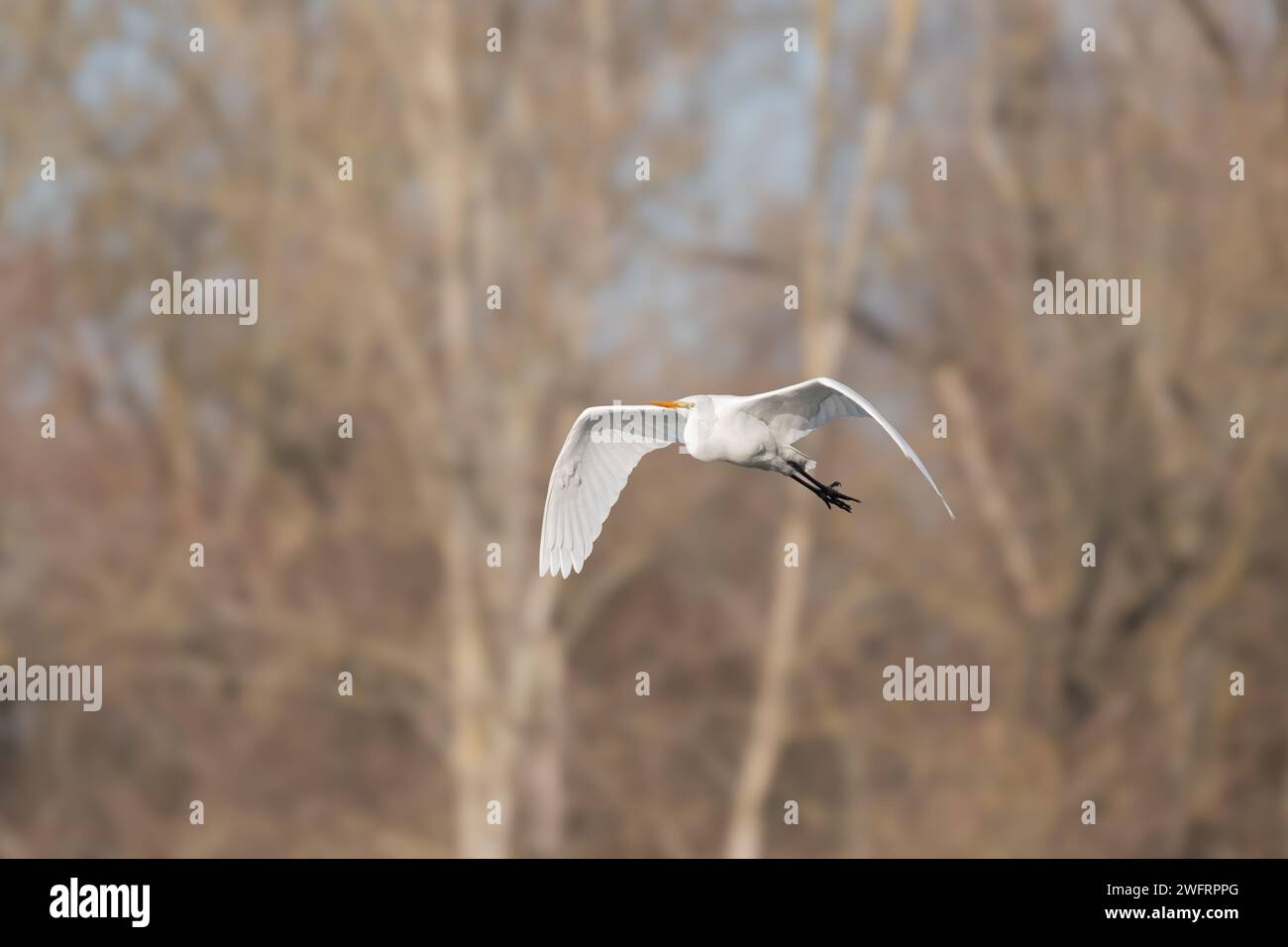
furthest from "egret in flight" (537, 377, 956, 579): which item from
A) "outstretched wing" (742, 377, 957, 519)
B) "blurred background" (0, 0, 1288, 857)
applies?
"blurred background" (0, 0, 1288, 857)

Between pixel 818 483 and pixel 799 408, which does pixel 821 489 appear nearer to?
pixel 818 483

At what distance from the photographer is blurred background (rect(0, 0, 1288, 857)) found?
60.4 ft

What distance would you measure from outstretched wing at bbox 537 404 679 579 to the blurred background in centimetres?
904

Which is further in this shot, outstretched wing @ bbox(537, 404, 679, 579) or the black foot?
outstretched wing @ bbox(537, 404, 679, 579)

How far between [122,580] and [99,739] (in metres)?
2.34

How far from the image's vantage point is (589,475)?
29.3 ft

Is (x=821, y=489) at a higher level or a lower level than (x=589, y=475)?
lower

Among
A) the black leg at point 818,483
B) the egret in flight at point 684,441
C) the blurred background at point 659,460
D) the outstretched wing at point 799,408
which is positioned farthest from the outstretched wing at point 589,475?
the blurred background at point 659,460

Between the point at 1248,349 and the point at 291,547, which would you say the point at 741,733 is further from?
the point at 1248,349

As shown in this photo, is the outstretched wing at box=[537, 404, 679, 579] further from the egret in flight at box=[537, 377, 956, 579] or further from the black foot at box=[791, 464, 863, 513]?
the black foot at box=[791, 464, 863, 513]

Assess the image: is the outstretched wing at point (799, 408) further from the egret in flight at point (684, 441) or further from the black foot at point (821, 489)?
the black foot at point (821, 489)

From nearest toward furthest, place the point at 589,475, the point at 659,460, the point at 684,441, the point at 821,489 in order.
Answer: the point at 821,489 < the point at 684,441 < the point at 589,475 < the point at 659,460

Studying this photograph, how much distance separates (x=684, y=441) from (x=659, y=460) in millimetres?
12262

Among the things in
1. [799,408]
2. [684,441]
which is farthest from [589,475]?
[799,408]
